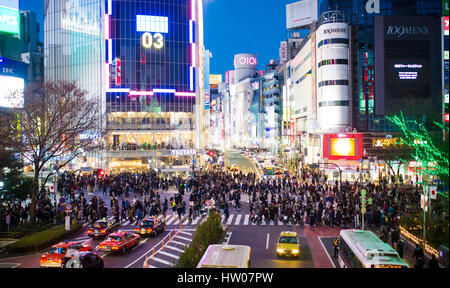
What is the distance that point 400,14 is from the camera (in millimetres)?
61562

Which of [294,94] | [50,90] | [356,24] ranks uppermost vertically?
[356,24]

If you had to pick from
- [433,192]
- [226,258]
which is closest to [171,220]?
[226,258]

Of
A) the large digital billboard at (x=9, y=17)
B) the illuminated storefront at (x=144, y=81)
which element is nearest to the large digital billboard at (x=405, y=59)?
the illuminated storefront at (x=144, y=81)

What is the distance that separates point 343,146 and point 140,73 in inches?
1470

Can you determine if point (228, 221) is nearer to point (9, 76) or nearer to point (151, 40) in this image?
point (9, 76)

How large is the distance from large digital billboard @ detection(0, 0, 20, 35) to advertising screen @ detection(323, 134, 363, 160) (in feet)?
141

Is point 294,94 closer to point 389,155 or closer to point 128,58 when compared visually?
point 128,58

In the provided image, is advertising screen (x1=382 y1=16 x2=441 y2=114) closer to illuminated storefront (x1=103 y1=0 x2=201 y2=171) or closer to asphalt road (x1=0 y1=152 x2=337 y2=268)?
illuminated storefront (x1=103 y1=0 x2=201 y2=171)

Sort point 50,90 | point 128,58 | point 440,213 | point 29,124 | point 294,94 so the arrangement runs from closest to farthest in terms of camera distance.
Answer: point 440,213 < point 29,124 < point 50,90 < point 128,58 < point 294,94

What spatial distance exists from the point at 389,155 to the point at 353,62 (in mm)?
19821

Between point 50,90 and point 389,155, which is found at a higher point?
point 50,90

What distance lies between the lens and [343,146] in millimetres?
A: 55906

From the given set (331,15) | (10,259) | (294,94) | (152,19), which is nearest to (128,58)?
(152,19)

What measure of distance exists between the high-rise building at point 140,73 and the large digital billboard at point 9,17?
21485 millimetres
